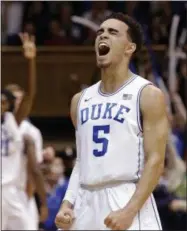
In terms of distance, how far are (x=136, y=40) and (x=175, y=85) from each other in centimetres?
622

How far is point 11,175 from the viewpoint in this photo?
8625 mm

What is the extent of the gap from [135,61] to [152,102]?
233 inches

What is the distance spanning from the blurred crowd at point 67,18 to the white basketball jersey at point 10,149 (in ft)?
12.7

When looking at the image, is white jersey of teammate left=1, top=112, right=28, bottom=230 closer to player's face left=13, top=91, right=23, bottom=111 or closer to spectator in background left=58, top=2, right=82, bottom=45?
player's face left=13, top=91, right=23, bottom=111

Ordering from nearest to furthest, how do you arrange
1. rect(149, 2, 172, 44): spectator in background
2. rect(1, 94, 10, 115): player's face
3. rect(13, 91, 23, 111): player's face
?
rect(1, 94, 10, 115): player's face
rect(13, 91, 23, 111): player's face
rect(149, 2, 172, 44): spectator in background

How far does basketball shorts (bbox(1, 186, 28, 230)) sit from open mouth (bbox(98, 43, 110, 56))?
13.0 ft

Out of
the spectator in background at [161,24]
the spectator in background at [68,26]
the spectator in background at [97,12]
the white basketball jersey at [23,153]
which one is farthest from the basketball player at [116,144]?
the spectator in background at [68,26]

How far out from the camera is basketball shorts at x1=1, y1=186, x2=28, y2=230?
336 inches

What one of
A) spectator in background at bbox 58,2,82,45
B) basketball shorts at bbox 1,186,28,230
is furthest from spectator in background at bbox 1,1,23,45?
basketball shorts at bbox 1,186,28,230

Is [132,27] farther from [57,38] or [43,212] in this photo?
[57,38]

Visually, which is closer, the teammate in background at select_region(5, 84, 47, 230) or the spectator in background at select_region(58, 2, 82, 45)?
the teammate in background at select_region(5, 84, 47, 230)

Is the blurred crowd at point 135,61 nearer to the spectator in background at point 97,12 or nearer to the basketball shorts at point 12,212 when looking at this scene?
the spectator in background at point 97,12

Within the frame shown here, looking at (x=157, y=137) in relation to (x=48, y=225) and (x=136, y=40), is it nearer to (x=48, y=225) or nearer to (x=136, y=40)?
(x=136, y=40)

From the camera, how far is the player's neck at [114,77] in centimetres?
482
